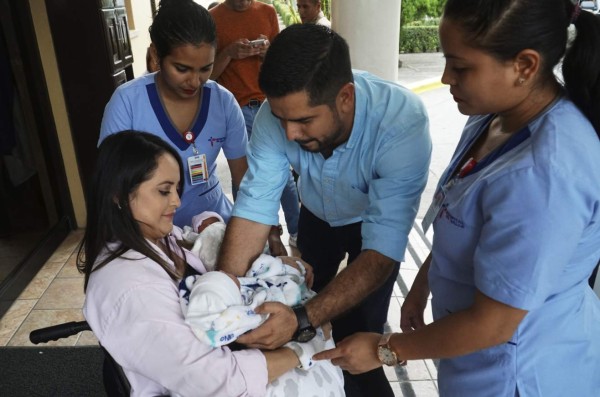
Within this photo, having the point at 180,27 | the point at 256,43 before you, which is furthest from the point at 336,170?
the point at 256,43

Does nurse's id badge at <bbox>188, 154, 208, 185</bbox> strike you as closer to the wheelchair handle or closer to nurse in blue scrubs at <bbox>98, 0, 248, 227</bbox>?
nurse in blue scrubs at <bbox>98, 0, 248, 227</bbox>

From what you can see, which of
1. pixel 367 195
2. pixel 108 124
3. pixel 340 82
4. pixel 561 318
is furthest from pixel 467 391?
pixel 108 124

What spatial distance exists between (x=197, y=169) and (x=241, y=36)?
1808mm

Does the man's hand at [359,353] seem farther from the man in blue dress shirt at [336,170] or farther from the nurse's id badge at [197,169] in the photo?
the nurse's id badge at [197,169]

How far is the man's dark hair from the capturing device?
1.22 metres

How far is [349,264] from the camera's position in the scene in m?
1.42

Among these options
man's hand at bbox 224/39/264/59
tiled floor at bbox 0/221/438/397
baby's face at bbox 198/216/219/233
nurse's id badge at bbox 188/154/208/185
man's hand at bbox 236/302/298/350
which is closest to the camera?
man's hand at bbox 236/302/298/350

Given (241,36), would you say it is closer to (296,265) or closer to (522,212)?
(296,265)

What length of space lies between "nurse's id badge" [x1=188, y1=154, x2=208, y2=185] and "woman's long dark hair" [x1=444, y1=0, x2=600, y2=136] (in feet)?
3.49

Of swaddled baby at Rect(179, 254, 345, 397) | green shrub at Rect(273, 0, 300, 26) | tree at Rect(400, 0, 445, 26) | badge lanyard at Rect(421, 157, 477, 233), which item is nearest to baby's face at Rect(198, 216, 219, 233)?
swaddled baby at Rect(179, 254, 345, 397)

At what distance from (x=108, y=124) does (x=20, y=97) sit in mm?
1684

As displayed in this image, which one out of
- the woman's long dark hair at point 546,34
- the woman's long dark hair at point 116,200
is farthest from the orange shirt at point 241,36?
the woman's long dark hair at point 546,34

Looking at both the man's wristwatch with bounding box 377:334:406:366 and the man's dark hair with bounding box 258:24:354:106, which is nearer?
the man's wristwatch with bounding box 377:334:406:366

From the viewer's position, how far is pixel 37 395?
81.6 inches
